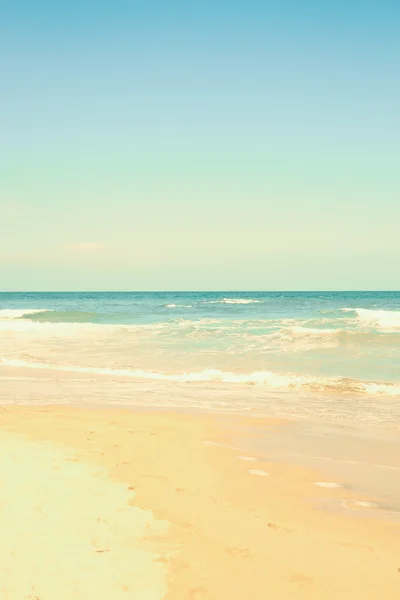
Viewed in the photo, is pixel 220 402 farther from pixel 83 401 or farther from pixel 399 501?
pixel 399 501

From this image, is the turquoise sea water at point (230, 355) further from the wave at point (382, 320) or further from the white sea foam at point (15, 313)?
the white sea foam at point (15, 313)


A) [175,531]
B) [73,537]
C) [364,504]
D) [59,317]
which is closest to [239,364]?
[364,504]

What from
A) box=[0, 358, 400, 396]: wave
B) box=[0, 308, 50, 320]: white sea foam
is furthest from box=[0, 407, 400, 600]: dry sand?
box=[0, 308, 50, 320]: white sea foam

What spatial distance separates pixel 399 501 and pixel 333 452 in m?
1.80

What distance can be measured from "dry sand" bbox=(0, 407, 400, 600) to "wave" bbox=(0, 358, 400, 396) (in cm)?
586

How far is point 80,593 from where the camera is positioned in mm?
3459

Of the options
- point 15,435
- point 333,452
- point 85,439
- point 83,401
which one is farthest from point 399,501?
point 83,401

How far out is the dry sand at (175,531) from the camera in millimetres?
3656

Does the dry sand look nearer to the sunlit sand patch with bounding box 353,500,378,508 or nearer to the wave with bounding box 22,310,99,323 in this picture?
the sunlit sand patch with bounding box 353,500,378,508

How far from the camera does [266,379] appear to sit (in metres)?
13.5

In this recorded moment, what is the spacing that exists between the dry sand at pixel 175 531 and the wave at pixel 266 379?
5859mm

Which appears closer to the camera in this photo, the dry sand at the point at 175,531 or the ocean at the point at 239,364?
the dry sand at the point at 175,531

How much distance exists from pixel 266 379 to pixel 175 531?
9.16 metres

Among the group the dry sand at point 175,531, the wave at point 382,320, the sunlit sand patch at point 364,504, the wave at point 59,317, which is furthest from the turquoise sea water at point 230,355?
the wave at point 59,317
